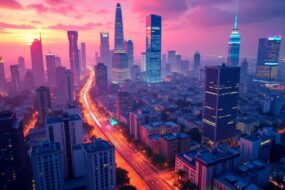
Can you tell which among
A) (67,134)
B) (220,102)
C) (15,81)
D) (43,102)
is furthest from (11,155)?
(15,81)

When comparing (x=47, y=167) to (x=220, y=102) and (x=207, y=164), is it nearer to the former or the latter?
(x=207, y=164)

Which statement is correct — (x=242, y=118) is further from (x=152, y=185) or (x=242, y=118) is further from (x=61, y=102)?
(x=61, y=102)

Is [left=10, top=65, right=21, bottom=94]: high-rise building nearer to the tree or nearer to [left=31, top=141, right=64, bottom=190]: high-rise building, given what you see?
the tree

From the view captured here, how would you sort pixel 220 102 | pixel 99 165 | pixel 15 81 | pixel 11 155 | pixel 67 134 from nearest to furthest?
1. pixel 99 165
2. pixel 11 155
3. pixel 67 134
4. pixel 220 102
5. pixel 15 81

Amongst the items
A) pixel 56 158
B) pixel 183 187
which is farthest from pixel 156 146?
pixel 56 158

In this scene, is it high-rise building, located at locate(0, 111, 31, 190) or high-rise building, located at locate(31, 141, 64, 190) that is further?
high-rise building, located at locate(0, 111, 31, 190)

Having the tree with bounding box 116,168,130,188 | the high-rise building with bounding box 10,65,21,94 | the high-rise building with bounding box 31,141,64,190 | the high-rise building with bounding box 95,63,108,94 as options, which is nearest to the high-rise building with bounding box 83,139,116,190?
the high-rise building with bounding box 31,141,64,190
